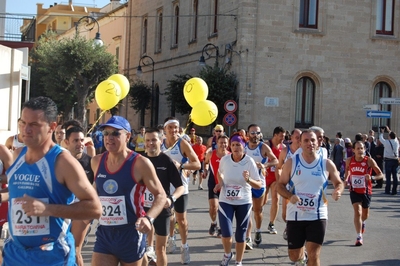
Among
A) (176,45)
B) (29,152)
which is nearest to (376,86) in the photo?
(176,45)

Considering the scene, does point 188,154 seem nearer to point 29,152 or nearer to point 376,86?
point 29,152

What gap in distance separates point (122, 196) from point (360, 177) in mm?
6920

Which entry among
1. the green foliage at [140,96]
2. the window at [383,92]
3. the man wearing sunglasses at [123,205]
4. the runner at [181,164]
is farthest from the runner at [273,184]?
the green foliage at [140,96]

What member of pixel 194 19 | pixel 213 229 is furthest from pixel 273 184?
pixel 194 19

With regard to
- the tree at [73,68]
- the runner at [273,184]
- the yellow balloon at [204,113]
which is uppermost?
the tree at [73,68]

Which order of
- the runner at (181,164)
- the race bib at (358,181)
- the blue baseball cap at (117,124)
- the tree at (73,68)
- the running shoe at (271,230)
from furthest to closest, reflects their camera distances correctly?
the tree at (73,68), the running shoe at (271,230), the race bib at (358,181), the runner at (181,164), the blue baseball cap at (117,124)

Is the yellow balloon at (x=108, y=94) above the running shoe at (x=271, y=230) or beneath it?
above

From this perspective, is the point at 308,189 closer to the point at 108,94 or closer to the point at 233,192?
the point at 233,192

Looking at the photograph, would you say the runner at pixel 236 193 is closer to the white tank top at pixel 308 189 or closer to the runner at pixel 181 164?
the runner at pixel 181 164

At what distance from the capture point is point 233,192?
9383 mm

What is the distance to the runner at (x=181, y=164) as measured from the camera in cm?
952

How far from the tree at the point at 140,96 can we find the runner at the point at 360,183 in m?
30.8

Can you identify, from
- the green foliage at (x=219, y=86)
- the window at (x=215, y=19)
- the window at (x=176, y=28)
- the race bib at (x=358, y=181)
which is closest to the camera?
the race bib at (x=358, y=181)

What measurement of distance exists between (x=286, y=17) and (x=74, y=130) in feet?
78.1
